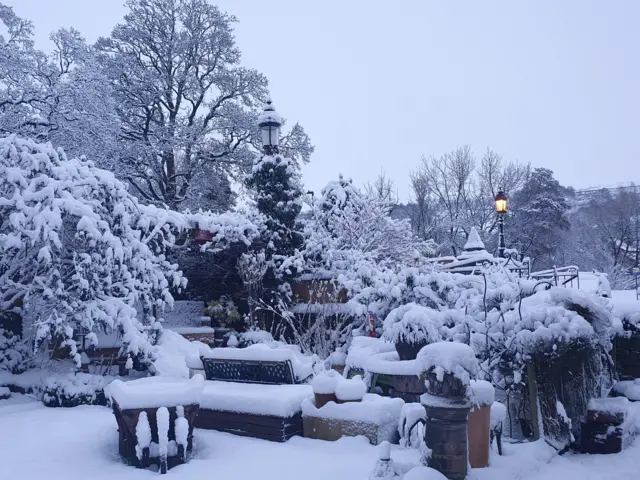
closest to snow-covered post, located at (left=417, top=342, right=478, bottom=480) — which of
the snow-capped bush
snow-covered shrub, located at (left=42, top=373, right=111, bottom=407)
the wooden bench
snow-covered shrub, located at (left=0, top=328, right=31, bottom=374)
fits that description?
the snow-capped bush

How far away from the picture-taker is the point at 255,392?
580 centimetres

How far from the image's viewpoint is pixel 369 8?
49.4ft

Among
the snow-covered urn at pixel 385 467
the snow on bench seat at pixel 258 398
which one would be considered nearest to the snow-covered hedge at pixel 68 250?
the snow on bench seat at pixel 258 398

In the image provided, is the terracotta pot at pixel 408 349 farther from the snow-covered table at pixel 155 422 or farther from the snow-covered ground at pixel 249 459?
the snow-covered table at pixel 155 422

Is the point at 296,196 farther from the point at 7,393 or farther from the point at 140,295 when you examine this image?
the point at 7,393

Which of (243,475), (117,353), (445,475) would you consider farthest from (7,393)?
(445,475)

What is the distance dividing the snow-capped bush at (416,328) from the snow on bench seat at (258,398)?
1214 mm

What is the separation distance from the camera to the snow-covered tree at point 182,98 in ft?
57.9

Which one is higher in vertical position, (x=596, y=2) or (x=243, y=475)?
(x=596, y=2)

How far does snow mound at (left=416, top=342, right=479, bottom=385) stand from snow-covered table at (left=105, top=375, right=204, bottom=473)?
234cm

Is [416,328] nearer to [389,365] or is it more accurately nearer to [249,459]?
[389,365]

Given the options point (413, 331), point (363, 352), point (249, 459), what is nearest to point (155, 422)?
point (249, 459)

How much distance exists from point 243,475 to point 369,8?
14.1 metres

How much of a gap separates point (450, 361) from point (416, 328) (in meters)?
2.06
